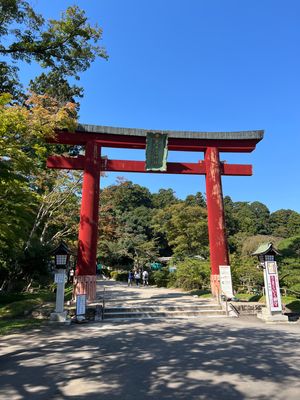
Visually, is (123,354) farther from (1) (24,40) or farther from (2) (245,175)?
(2) (245,175)

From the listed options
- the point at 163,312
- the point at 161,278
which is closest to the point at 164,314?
the point at 163,312

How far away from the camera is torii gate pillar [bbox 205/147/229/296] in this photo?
1459 cm

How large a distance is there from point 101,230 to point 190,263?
6989mm

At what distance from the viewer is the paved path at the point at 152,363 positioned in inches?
189

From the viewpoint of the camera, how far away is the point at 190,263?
2328 cm

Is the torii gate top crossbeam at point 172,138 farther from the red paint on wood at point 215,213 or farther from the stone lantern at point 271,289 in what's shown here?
the stone lantern at point 271,289

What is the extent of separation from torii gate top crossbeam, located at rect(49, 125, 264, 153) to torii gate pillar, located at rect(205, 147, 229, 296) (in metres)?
0.58

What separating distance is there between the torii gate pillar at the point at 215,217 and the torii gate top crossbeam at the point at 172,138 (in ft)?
1.92

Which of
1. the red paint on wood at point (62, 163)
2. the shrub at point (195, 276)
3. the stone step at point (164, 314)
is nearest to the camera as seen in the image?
the stone step at point (164, 314)

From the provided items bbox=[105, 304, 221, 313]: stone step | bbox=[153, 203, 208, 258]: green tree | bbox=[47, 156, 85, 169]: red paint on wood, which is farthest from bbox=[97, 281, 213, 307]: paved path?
bbox=[153, 203, 208, 258]: green tree

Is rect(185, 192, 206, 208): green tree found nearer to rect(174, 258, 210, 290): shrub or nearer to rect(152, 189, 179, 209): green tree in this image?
rect(152, 189, 179, 209): green tree

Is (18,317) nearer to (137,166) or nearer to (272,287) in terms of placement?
(137,166)

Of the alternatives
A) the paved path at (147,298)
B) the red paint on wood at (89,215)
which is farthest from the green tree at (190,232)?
the red paint on wood at (89,215)

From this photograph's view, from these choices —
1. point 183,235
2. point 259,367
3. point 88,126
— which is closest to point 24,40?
point 88,126
